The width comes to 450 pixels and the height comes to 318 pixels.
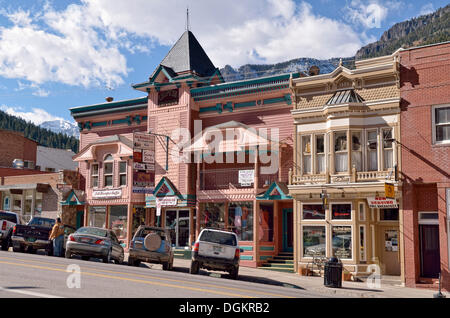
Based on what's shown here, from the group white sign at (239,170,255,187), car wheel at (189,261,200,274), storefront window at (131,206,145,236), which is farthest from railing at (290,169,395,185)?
storefront window at (131,206,145,236)

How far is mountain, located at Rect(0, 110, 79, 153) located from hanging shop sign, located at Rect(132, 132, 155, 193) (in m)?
140

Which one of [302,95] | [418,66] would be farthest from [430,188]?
[302,95]

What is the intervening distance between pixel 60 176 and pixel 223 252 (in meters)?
18.2

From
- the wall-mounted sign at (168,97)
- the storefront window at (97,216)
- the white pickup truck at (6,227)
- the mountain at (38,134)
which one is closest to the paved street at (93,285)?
the white pickup truck at (6,227)

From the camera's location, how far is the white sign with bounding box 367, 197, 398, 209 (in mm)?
22516

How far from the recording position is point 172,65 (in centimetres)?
3259

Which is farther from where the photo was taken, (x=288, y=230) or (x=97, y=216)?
(x=97, y=216)

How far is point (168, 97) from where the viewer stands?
31.2 m

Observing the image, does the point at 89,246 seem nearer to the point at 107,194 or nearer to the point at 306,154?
the point at 306,154

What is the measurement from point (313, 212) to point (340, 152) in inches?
117

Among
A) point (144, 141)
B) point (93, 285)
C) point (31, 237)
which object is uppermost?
point (144, 141)

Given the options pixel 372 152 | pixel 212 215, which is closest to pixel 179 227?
pixel 212 215

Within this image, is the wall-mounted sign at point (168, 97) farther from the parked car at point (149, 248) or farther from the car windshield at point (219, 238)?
the car windshield at point (219, 238)
